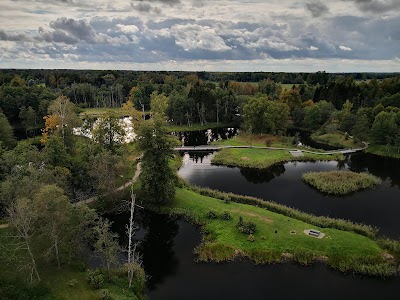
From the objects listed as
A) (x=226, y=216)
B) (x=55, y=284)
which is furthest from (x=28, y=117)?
(x=55, y=284)

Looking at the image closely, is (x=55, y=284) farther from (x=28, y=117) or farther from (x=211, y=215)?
(x=28, y=117)

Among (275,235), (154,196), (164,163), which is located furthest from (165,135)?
(275,235)

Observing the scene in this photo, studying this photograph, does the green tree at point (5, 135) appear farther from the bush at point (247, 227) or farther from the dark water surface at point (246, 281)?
the bush at point (247, 227)

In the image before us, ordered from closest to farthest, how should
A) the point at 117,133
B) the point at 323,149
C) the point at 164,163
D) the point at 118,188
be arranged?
the point at 164,163 < the point at 118,188 < the point at 117,133 < the point at 323,149

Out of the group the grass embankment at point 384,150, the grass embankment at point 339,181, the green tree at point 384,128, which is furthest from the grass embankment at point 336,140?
the grass embankment at point 339,181

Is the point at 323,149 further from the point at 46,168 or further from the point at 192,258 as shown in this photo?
the point at 46,168

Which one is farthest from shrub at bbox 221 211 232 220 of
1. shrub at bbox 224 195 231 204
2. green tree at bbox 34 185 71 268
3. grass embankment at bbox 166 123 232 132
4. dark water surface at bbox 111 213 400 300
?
grass embankment at bbox 166 123 232 132
